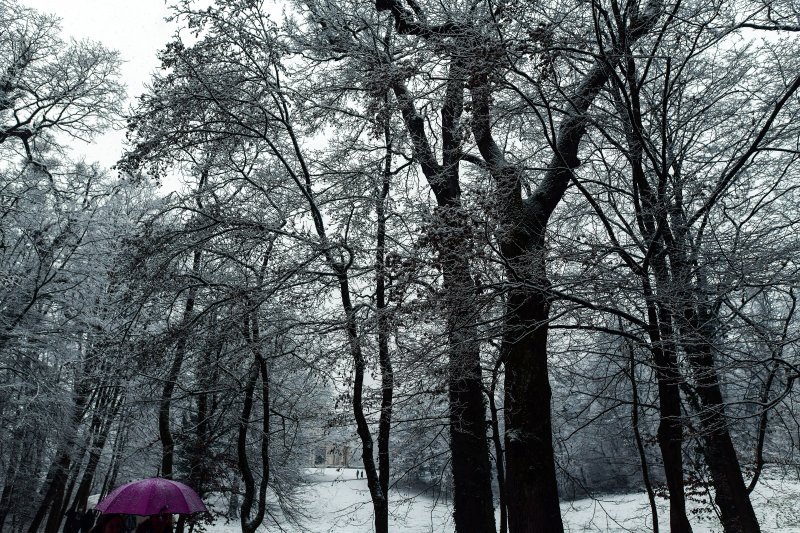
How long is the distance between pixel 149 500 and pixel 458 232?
4.30m

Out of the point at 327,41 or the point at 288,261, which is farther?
the point at 327,41

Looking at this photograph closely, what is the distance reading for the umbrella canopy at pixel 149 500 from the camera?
596 centimetres

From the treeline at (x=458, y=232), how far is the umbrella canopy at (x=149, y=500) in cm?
215

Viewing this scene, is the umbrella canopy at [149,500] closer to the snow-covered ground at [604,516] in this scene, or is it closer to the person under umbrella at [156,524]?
the person under umbrella at [156,524]

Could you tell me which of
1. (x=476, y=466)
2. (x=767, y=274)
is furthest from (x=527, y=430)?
(x=767, y=274)

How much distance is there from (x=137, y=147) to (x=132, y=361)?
3.25 metres

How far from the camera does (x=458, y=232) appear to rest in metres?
5.20

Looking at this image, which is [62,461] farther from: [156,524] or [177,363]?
[156,524]

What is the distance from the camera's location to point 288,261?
28.9ft

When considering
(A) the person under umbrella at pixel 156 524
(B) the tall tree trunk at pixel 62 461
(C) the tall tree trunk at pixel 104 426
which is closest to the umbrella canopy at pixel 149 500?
(A) the person under umbrella at pixel 156 524

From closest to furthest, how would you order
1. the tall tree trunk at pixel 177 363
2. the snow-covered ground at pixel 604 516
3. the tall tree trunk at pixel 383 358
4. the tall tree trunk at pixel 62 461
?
1. the tall tree trunk at pixel 383 358
2. the tall tree trunk at pixel 177 363
3. the tall tree trunk at pixel 62 461
4. the snow-covered ground at pixel 604 516

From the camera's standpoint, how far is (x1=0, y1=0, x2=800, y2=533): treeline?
550 cm

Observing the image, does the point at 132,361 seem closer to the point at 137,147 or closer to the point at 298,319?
the point at 298,319

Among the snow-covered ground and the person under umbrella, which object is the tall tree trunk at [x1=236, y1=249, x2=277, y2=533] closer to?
the person under umbrella
